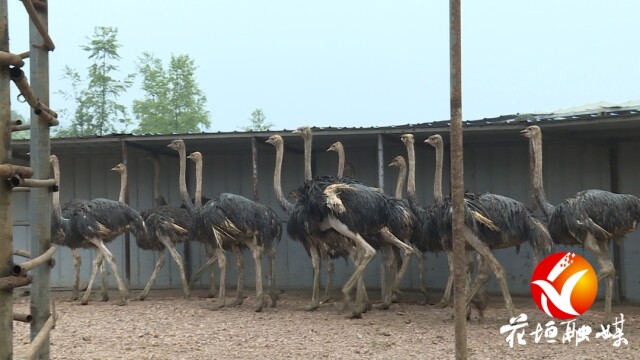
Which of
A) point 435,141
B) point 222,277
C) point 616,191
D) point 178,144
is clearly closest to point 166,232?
point 178,144

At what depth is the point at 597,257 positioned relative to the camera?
7.93 m

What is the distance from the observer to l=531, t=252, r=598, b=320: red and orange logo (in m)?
8.24

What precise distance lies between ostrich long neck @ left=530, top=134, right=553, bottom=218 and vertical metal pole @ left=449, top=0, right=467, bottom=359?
5516mm

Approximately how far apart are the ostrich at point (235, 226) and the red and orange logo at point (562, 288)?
374 cm

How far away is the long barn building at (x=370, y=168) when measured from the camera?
11008mm

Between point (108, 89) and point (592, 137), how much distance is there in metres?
25.8

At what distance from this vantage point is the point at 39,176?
2.85 m

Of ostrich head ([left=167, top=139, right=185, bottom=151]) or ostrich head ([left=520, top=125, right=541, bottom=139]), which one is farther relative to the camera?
ostrich head ([left=167, top=139, right=185, bottom=151])

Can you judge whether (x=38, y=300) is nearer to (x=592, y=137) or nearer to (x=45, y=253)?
(x=45, y=253)

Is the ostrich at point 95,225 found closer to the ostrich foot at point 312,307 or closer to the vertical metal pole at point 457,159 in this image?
the ostrich foot at point 312,307

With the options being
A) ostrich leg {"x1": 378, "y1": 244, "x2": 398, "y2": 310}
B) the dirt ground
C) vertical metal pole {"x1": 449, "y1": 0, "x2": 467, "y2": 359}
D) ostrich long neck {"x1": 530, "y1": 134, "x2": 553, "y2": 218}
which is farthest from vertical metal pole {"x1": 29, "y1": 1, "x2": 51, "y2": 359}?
ostrich leg {"x1": 378, "y1": 244, "x2": 398, "y2": 310}

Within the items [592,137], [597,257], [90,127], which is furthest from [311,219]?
[90,127]

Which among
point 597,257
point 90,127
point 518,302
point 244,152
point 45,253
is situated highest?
point 90,127

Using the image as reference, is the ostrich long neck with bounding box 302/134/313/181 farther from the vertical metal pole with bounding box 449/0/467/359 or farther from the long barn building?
the vertical metal pole with bounding box 449/0/467/359
